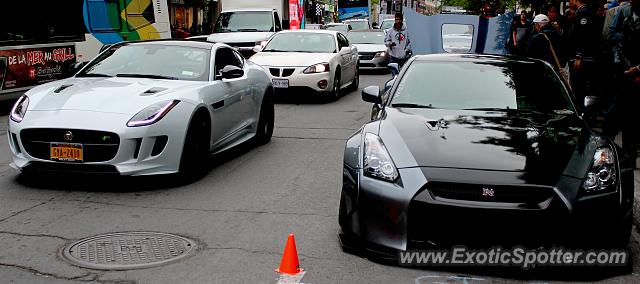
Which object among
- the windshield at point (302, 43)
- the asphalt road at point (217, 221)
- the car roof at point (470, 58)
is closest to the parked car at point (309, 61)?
the windshield at point (302, 43)

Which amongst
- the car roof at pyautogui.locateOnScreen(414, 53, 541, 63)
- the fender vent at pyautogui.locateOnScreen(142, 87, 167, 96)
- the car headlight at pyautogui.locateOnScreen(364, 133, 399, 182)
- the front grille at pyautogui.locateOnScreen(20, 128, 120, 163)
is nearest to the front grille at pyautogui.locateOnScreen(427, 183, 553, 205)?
the car headlight at pyautogui.locateOnScreen(364, 133, 399, 182)

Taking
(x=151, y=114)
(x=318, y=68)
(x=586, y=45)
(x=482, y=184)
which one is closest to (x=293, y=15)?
(x=318, y=68)

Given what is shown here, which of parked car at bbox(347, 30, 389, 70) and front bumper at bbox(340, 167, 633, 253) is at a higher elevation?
front bumper at bbox(340, 167, 633, 253)

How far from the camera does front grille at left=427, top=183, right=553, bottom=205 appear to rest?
15.0 feet

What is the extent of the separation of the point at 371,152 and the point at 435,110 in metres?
1.09

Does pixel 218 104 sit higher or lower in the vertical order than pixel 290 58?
higher

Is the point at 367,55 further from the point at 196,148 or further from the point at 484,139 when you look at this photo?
the point at 484,139

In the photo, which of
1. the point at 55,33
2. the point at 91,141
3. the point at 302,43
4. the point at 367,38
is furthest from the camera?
the point at 367,38

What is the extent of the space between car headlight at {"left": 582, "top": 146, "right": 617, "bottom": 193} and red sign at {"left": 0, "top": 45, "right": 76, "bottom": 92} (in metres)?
10.0

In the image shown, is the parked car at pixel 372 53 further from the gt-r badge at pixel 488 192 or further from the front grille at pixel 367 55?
the gt-r badge at pixel 488 192

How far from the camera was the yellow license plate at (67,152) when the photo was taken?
6742mm

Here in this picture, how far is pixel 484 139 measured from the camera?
5.13 meters

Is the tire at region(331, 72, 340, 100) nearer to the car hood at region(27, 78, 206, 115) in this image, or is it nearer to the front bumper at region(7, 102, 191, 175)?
the car hood at region(27, 78, 206, 115)

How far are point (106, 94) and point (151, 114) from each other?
0.65 meters
